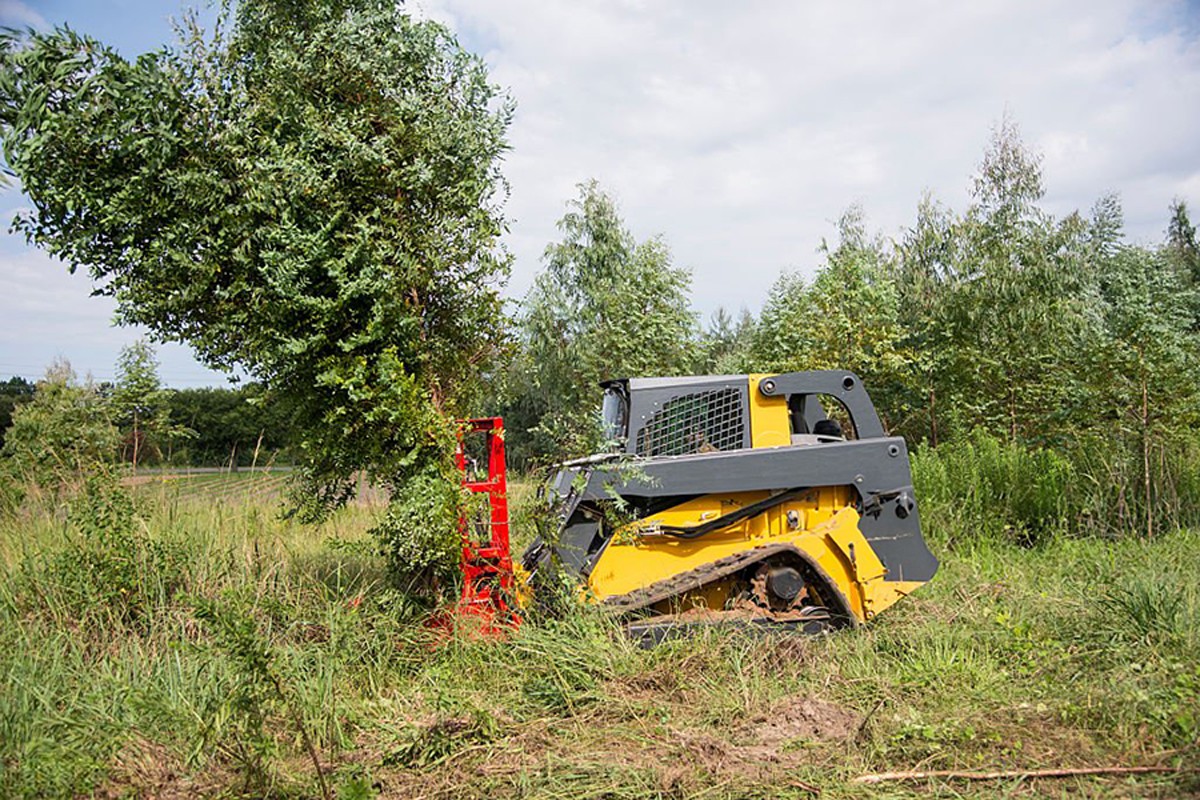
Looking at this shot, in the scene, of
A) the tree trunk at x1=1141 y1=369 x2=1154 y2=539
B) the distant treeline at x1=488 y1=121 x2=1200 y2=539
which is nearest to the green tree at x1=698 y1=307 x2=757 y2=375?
the distant treeline at x1=488 y1=121 x2=1200 y2=539

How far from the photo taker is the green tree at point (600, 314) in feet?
65.4

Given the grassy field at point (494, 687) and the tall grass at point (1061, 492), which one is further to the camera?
the tall grass at point (1061, 492)

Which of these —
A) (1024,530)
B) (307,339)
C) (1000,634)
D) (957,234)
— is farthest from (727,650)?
(957,234)

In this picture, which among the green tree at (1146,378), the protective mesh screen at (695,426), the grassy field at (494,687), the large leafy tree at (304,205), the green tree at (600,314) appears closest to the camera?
the grassy field at (494,687)

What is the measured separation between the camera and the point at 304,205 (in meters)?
5.39

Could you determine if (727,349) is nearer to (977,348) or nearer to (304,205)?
(977,348)

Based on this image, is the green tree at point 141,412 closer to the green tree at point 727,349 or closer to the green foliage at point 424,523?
the green foliage at point 424,523

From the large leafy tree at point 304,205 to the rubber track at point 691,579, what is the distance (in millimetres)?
1575

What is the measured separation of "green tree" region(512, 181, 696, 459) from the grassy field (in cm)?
1253

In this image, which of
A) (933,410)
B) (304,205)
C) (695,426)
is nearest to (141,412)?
(304,205)

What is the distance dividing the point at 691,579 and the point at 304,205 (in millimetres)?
3442

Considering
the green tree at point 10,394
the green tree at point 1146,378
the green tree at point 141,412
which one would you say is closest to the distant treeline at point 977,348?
the green tree at point 1146,378

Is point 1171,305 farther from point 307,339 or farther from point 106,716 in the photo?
point 106,716

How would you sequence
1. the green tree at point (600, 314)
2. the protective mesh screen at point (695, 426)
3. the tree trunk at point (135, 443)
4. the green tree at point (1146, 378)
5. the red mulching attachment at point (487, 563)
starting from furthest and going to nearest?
1. the green tree at point (600, 314)
2. the green tree at point (1146, 378)
3. the tree trunk at point (135, 443)
4. the protective mesh screen at point (695, 426)
5. the red mulching attachment at point (487, 563)
